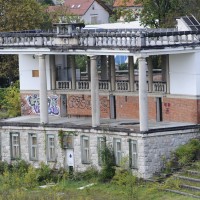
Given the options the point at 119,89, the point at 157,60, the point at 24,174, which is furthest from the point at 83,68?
the point at 24,174

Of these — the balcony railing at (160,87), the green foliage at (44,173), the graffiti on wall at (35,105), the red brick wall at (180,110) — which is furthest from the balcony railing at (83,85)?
the green foliage at (44,173)

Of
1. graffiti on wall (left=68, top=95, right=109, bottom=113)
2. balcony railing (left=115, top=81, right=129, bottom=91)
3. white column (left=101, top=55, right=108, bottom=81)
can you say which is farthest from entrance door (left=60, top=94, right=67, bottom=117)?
balcony railing (left=115, top=81, right=129, bottom=91)

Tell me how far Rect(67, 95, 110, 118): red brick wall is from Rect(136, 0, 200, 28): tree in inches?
435

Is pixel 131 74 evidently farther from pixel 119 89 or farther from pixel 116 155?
pixel 116 155

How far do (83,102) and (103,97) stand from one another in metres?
1.21

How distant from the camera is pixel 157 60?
5422cm

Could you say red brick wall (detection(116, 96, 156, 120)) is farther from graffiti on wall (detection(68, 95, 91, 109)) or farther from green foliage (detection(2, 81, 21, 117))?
green foliage (detection(2, 81, 21, 117))

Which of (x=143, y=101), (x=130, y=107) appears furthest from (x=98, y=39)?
(x=130, y=107)

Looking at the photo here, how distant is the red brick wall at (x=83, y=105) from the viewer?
4981 cm

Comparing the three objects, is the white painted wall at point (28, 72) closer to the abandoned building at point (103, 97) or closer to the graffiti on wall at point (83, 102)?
the abandoned building at point (103, 97)

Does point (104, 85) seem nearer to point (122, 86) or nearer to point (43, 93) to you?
point (122, 86)

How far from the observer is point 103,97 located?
1960 inches

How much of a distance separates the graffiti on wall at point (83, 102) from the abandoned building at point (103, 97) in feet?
0.16

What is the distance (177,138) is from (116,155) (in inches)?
109
